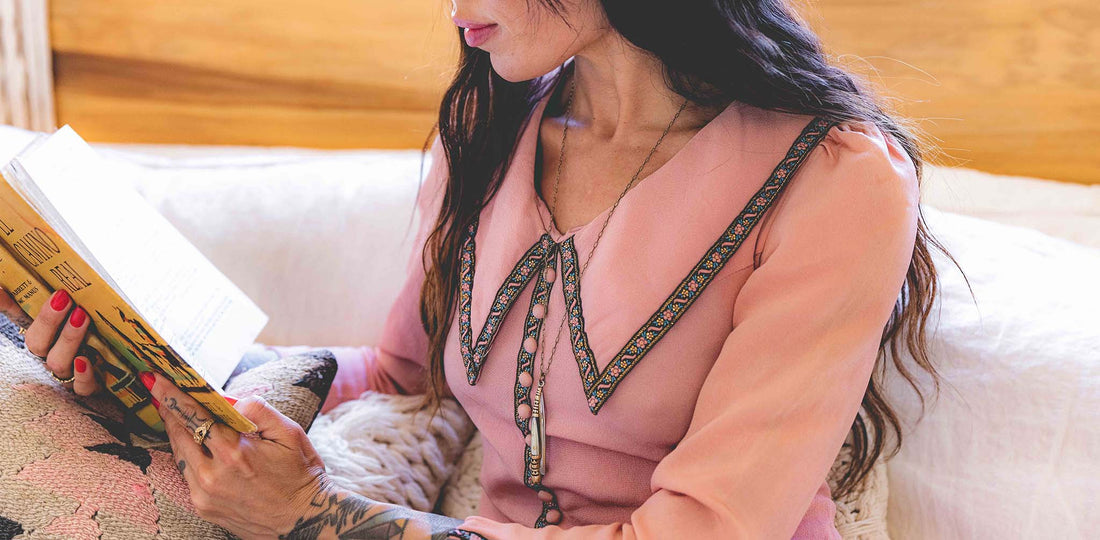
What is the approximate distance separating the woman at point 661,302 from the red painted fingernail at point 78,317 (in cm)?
1

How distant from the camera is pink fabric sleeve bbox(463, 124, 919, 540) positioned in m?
0.70

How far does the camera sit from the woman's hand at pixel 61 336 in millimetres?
755

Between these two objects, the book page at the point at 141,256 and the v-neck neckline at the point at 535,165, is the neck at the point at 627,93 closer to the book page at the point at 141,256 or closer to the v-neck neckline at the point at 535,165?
the v-neck neckline at the point at 535,165

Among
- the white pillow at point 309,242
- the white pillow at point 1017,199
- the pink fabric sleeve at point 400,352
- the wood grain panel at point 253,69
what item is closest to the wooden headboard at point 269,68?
the wood grain panel at point 253,69

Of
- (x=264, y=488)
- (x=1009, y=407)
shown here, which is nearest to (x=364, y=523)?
(x=264, y=488)

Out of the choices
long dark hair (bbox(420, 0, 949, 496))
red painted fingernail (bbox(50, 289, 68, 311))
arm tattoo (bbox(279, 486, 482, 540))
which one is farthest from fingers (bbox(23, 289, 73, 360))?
long dark hair (bbox(420, 0, 949, 496))

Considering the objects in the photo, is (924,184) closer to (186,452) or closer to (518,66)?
(518,66)

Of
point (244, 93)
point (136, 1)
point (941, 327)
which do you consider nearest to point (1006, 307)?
point (941, 327)

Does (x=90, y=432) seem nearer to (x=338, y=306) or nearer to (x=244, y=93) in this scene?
(x=338, y=306)

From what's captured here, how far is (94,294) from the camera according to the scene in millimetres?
709

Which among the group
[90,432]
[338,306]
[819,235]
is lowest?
[338,306]

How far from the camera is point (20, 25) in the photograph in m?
1.48

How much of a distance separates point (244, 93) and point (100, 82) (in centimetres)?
25

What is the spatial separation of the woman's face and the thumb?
362 millimetres
